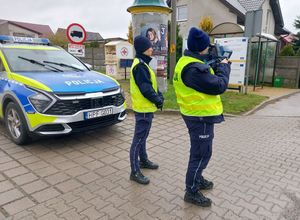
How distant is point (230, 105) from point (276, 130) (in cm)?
209

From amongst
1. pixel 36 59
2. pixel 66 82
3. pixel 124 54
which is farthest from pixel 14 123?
pixel 124 54

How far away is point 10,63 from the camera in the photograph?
16.0ft

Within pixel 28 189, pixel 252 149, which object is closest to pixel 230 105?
pixel 252 149

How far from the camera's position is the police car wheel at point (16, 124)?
14.3 ft

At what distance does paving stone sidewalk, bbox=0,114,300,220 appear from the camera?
9.18 ft

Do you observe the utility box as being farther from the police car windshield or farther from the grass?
the police car windshield

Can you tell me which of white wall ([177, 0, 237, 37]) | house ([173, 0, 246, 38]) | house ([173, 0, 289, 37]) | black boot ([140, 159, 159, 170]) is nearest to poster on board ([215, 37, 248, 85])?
black boot ([140, 159, 159, 170])

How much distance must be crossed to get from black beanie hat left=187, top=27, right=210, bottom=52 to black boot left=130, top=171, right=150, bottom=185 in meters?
1.75

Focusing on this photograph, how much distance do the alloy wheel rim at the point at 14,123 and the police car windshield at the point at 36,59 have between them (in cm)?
80

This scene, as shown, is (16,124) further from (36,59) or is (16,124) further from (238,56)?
(238,56)

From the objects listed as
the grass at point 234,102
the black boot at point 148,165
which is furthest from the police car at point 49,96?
the grass at point 234,102

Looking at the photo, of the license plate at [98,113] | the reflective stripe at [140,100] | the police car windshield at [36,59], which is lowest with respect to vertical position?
Answer: the license plate at [98,113]

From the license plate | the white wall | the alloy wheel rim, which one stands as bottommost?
the alloy wheel rim

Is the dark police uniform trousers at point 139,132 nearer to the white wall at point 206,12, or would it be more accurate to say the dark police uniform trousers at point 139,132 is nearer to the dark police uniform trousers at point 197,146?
the dark police uniform trousers at point 197,146
